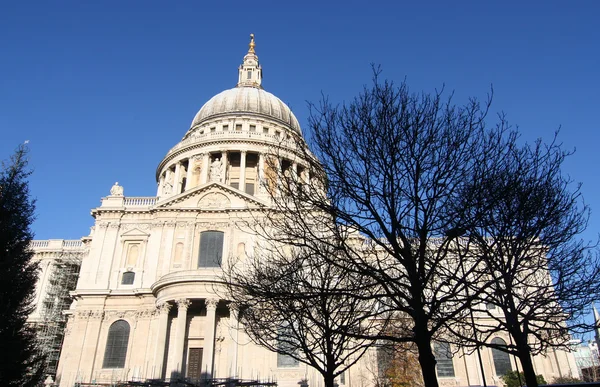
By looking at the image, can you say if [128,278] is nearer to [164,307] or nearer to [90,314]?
[90,314]

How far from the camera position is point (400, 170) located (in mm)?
12352

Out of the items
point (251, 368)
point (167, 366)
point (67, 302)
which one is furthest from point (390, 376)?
point (67, 302)

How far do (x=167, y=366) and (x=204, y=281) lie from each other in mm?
6142

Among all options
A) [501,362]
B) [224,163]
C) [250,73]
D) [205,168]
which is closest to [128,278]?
[205,168]

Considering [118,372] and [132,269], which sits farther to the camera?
[132,269]

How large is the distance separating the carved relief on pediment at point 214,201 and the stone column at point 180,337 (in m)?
9.01

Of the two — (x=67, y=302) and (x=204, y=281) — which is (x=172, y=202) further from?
(x=67, y=302)


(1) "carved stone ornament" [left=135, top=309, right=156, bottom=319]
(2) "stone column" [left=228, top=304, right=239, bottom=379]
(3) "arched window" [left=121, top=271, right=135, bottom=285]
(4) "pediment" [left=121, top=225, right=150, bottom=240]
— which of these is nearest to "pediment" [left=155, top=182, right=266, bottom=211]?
(4) "pediment" [left=121, top=225, right=150, bottom=240]

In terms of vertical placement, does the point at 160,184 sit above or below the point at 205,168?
above

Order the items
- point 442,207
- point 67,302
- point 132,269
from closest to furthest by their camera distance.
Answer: point 442,207 → point 132,269 → point 67,302

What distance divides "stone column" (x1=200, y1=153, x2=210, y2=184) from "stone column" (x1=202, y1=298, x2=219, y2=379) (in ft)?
63.6

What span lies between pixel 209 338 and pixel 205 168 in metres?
22.6

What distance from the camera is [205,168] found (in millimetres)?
47094

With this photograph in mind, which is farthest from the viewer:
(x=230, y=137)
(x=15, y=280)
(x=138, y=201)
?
(x=230, y=137)
